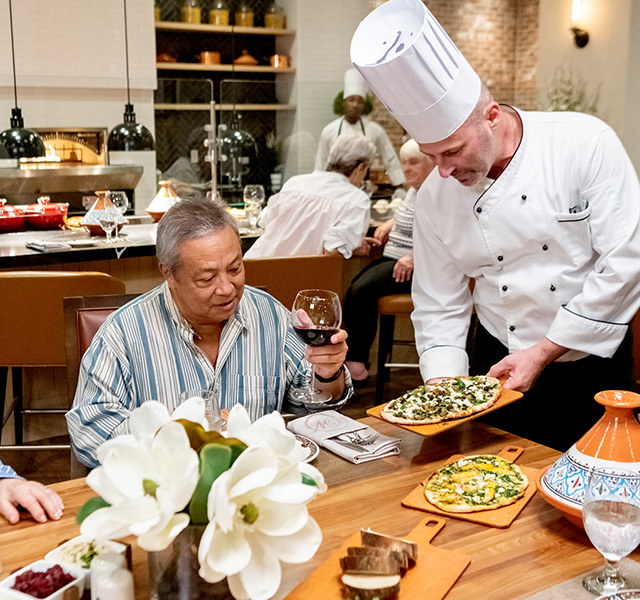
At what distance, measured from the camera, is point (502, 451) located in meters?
1.74

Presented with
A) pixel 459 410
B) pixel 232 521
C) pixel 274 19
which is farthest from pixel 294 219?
pixel 274 19

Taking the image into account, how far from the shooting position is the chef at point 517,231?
2074 mm

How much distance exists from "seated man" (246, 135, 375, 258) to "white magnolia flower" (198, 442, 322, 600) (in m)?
3.37

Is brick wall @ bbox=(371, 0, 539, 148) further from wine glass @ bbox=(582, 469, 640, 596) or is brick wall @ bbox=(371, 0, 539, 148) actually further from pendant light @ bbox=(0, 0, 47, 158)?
wine glass @ bbox=(582, 469, 640, 596)

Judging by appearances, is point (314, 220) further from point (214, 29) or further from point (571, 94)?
point (571, 94)

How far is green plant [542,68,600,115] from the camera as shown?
24.2 feet

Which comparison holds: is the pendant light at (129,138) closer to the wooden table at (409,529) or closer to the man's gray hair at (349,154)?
the man's gray hair at (349,154)

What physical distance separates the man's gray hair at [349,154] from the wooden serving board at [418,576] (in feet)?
10.9

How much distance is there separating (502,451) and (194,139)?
6.33 meters

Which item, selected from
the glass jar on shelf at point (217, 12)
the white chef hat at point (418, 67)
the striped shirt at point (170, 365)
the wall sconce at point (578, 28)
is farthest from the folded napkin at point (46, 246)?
the wall sconce at point (578, 28)

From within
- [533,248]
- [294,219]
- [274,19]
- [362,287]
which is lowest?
[362,287]

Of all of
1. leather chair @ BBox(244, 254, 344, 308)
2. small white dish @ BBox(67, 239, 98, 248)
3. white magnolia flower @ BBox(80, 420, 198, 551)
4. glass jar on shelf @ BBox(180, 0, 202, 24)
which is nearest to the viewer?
white magnolia flower @ BBox(80, 420, 198, 551)

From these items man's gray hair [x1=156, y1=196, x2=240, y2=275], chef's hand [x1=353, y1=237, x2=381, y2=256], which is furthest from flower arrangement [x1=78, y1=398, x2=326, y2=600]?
chef's hand [x1=353, y1=237, x2=381, y2=256]

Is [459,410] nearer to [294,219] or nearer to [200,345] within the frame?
[200,345]
